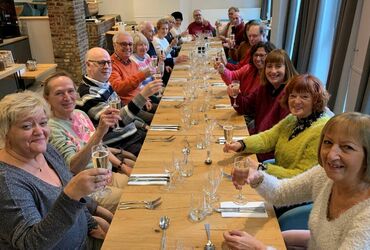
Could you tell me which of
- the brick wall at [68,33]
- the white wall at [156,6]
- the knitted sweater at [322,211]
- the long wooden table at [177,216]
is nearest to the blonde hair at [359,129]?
the knitted sweater at [322,211]

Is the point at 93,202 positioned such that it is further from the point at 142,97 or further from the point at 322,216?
the point at 322,216

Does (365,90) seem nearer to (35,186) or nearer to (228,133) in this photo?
(228,133)

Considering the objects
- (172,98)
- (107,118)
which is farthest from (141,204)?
(172,98)

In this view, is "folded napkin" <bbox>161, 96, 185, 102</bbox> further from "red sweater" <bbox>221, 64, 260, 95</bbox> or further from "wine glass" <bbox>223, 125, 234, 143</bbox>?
"wine glass" <bbox>223, 125, 234, 143</bbox>

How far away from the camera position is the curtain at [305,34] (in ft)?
14.5

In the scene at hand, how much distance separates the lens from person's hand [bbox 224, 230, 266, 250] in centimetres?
125

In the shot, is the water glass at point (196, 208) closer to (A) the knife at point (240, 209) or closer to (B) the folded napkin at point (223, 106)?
(A) the knife at point (240, 209)

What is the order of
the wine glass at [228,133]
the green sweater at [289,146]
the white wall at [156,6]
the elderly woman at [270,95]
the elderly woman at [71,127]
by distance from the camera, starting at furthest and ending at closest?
the white wall at [156,6]
the elderly woman at [270,95]
the wine glass at [228,133]
the elderly woman at [71,127]
the green sweater at [289,146]

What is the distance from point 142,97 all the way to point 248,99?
3.06ft

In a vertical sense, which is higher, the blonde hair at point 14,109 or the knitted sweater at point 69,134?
the blonde hair at point 14,109

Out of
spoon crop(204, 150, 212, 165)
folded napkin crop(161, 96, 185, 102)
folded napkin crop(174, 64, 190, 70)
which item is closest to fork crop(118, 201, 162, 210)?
spoon crop(204, 150, 212, 165)

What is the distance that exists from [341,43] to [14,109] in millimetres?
3030

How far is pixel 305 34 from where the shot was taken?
4.72 metres

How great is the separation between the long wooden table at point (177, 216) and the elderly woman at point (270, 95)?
605 millimetres
